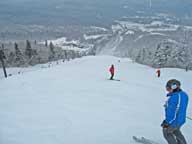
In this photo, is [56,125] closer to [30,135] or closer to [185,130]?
[30,135]

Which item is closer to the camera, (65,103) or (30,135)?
(30,135)

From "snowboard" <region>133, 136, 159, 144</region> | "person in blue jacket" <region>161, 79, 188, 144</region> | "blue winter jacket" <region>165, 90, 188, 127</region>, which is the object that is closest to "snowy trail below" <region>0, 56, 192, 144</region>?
"snowboard" <region>133, 136, 159, 144</region>

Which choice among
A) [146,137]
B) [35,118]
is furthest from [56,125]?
[146,137]

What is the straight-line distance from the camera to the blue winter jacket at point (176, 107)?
227 inches

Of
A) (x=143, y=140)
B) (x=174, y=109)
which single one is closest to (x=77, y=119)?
(x=143, y=140)

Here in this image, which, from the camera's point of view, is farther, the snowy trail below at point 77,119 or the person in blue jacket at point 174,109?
the snowy trail below at point 77,119

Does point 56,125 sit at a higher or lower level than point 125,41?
higher

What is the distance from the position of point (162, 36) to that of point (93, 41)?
4682 cm

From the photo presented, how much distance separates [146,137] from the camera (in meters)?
8.36

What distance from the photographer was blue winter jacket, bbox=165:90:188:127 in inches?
227

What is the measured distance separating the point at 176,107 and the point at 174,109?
6 centimetres

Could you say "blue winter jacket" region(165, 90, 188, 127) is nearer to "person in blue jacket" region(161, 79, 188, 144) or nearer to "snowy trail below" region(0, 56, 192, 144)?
"person in blue jacket" region(161, 79, 188, 144)

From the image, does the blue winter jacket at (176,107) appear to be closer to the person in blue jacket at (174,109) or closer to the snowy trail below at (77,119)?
the person in blue jacket at (174,109)

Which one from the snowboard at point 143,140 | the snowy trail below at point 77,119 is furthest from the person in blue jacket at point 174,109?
the snowy trail below at point 77,119
